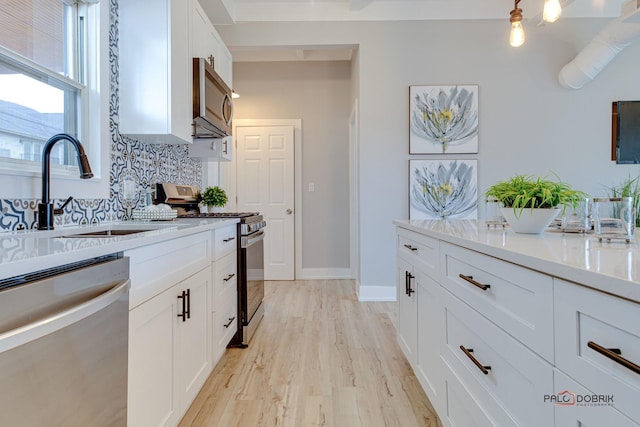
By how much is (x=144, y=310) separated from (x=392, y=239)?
267cm

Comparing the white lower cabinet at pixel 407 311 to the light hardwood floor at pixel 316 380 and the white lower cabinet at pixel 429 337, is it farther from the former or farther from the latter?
the light hardwood floor at pixel 316 380

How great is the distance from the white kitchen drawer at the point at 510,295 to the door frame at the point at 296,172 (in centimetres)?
326

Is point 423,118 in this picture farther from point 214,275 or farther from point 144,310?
point 144,310

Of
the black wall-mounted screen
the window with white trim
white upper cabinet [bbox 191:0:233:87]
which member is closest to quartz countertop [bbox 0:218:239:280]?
the window with white trim

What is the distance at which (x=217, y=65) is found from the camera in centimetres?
273

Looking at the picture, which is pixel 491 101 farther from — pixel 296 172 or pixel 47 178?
pixel 47 178

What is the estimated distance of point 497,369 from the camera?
2.90 feet

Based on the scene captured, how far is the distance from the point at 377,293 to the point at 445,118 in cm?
192

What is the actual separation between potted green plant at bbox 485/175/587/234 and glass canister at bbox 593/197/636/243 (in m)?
0.13

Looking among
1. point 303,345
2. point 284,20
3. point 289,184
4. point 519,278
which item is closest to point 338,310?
point 303,345

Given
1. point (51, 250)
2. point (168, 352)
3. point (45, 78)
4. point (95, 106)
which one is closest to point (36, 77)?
point (45, 78)

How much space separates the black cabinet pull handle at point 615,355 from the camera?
0.49 metres

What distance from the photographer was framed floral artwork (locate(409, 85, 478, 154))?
132 inches

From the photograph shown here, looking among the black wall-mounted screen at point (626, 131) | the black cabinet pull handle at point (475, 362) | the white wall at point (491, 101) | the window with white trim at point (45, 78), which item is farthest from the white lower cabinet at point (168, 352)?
the black wall-mounted screen at point (626, 131)
